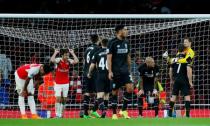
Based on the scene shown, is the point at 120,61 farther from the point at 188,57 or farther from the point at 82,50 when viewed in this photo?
the point at 82,50

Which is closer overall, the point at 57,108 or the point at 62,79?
the point at 57,108

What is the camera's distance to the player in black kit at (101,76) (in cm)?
1653

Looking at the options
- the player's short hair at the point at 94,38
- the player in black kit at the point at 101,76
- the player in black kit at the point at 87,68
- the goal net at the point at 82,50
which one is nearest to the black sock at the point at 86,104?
the player in black kit at the point at 87,68

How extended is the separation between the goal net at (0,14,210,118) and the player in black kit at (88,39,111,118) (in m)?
1.27

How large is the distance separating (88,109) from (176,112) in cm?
239

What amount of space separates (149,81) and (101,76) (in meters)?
2.06

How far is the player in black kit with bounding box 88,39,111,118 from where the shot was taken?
1653cm

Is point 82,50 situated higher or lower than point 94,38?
lower

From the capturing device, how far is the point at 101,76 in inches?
659

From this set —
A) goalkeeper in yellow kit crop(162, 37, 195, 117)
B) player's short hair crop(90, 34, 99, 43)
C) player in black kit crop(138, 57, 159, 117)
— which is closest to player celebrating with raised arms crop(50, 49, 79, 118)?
player's short hair crop(90, 34, 99, 43)

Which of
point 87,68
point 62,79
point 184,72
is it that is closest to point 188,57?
point 184,72

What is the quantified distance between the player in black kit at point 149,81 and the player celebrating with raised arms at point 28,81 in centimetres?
307
